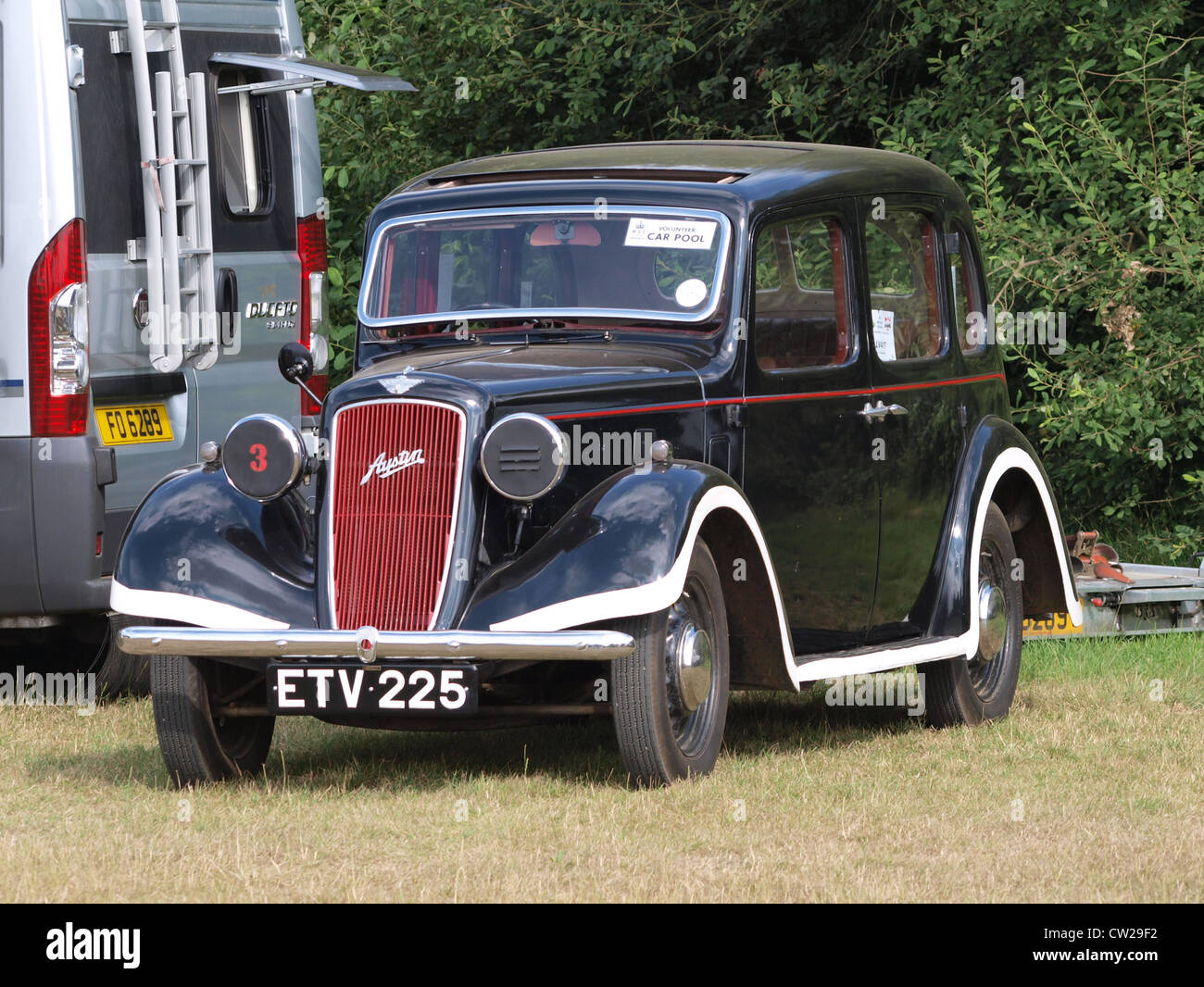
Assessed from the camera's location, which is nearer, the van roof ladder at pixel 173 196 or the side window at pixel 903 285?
the side window at pixel 903 285

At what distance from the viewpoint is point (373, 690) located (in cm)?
604

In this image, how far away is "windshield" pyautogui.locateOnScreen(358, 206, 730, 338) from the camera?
23.1 ft

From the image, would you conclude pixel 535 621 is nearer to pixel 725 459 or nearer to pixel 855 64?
pixel 725 459

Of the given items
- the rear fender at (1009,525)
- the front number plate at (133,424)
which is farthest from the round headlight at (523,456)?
the front number plate at (133,424)

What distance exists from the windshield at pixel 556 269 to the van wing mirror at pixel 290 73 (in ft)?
6.18

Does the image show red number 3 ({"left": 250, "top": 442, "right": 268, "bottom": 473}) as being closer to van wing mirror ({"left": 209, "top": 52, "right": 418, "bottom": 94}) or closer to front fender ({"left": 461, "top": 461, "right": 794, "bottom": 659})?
front fender ({"left": 461, "top": 461, "right": 794, "bottom": 659})

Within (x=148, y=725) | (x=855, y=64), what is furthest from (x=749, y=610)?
(x=855, y=64)

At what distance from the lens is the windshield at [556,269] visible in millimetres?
7039

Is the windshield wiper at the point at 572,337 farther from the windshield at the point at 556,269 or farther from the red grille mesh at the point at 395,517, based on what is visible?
the red grille mesh at the point at 395,517

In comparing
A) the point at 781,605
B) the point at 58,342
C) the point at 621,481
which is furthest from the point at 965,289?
the point at 58,342

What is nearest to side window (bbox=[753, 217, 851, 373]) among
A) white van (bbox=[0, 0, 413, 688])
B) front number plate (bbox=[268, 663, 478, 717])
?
front number plate (bbox=[268, 663, 478, 717])

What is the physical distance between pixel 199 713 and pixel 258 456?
2.73 feet

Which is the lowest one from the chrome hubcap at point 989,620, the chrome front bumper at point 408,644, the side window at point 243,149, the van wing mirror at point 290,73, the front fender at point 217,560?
the chrome hubcap at point 989,620

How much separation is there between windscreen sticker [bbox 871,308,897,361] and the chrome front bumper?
2.05m
